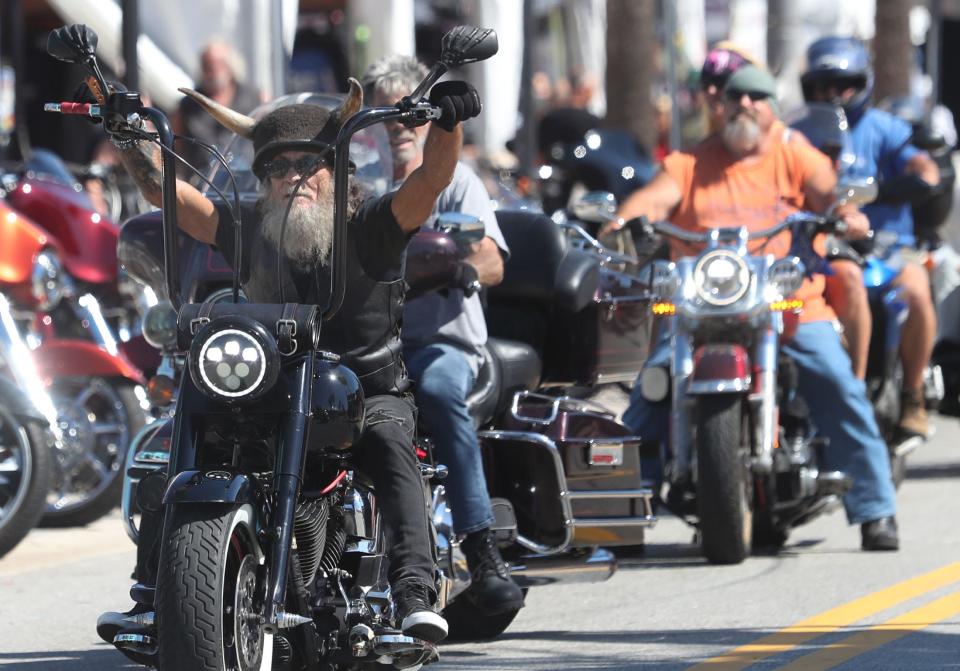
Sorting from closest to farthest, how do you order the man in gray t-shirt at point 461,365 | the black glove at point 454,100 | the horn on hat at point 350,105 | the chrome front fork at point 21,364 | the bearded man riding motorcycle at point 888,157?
1. the black glove at point 454,100
2. the horn on hat at point 350,105
3. the man in gray t-shirt at point 461,365
4. the chrome front fork at point 21,364
5. the bearded man riding motorcycle at point 888,157

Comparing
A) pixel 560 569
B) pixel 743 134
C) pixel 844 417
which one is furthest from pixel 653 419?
pixel 560 569

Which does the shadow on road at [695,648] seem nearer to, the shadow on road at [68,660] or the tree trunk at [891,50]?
the shadow on road at [68,660]

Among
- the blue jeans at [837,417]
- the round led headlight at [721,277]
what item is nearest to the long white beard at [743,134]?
the round led headlight at [721,277]

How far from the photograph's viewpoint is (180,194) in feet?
18.4

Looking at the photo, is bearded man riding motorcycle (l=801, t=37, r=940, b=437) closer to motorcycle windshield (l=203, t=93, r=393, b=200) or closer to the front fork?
the front fork

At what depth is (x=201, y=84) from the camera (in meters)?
12.0

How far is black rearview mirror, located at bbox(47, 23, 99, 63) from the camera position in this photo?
524cm

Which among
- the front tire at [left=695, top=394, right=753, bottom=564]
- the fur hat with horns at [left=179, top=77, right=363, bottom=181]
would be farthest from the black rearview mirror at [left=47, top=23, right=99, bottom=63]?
the front tire at [left=695, top=394, right=753, bottom=564]

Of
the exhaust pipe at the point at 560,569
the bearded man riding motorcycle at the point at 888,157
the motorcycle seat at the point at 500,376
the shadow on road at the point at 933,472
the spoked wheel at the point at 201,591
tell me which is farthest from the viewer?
the shadow on road at the point at 933,472

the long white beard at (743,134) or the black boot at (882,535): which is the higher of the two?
the long white beard at (743,134)

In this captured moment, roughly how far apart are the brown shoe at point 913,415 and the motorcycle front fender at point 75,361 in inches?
148

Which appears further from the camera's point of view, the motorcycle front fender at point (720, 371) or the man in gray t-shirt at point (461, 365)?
the motorcycle front fender at point (720, 371)

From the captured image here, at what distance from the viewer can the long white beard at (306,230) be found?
5180 millimetres

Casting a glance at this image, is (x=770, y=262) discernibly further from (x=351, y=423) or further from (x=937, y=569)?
(x=351, y=423)
